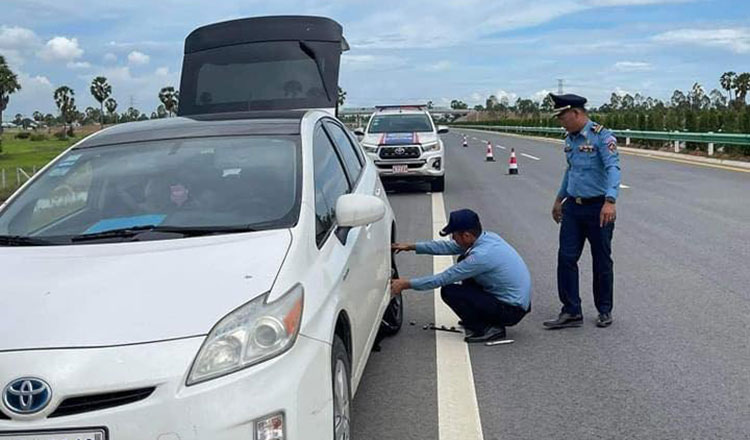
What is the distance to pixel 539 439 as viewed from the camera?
414cm

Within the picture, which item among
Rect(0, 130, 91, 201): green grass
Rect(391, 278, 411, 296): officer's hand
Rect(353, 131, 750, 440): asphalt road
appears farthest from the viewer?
Rect(0, 130, 91, 201): green grass

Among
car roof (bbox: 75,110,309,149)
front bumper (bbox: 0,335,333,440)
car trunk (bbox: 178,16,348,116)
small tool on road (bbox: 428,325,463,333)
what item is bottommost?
small tool on road (bbox: 428,325,463,333)

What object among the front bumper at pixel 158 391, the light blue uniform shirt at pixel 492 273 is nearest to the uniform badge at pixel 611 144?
the light blue uniform shirt at pixel 492 273

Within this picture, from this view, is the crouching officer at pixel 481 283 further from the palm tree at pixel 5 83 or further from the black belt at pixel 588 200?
the palm tree at pixel 5 83

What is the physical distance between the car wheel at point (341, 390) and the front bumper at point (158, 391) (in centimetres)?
46

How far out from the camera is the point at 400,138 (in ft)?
56.7

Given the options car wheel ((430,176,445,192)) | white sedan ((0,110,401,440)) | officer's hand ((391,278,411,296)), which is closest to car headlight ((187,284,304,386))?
white sedan ((0,110,401,440))

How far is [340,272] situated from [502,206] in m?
10.6

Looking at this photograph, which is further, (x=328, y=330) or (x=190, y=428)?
(x=328, y=330)

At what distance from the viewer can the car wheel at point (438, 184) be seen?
1716cm

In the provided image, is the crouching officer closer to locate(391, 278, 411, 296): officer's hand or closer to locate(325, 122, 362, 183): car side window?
locate(391, 278, 411, 296): officer's hand

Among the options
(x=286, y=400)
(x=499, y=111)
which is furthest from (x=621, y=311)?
(x=499, y=111)

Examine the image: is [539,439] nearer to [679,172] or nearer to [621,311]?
[621,311]

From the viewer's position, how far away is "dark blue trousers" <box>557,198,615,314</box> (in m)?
6.12
